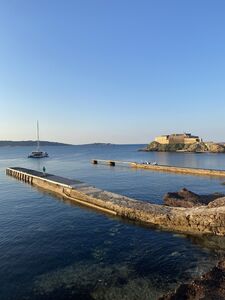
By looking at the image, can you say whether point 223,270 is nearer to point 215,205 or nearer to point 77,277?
point 77,277

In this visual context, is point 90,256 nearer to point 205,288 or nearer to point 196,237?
point 205,288

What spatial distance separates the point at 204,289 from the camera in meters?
15.5

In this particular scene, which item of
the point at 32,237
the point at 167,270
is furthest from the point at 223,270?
the point at 32,237

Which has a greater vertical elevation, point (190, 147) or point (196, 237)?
point (190, 147)

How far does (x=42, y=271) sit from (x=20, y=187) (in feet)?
121

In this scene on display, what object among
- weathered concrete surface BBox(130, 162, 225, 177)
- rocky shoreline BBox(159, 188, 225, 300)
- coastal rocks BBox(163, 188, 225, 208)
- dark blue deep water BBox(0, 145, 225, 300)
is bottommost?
dark blue deep water BBox(0, 145, 225, 300)

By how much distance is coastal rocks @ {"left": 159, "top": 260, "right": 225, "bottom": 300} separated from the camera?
14748mm

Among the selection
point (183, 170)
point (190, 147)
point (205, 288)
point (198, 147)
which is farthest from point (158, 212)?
point (190, 147)

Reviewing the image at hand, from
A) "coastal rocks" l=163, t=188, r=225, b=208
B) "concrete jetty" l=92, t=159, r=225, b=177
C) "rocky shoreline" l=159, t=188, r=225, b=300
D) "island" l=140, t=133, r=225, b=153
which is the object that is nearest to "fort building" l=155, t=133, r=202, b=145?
"island" l=140, t=133, r=225, b=153

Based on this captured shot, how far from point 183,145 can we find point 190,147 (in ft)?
31.2

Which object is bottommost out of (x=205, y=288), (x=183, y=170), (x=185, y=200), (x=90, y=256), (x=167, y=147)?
(x=90, y=256)

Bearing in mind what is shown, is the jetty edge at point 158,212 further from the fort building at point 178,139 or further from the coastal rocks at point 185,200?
the fort building at point 178,139

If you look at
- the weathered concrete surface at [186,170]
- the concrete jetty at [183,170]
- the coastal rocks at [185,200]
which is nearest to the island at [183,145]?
the concrete jetty at [183,170]

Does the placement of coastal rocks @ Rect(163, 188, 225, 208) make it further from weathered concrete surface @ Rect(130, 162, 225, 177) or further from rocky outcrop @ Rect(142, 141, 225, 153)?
rocky outcrop @ Rect(142, 141, 225, 153)
